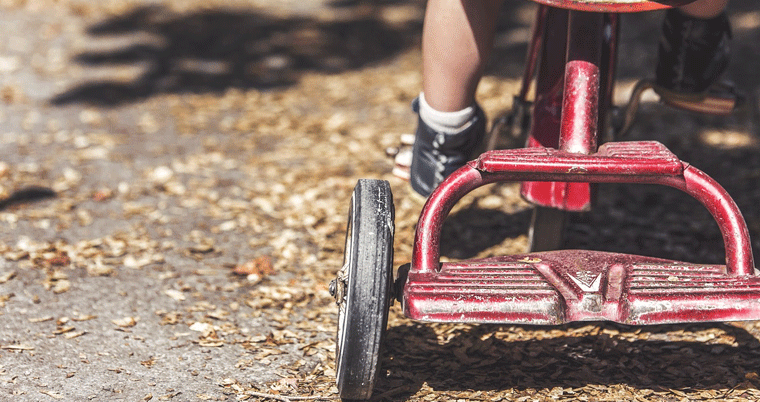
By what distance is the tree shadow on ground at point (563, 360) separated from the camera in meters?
1.95

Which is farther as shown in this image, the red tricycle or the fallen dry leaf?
the fallen dry leaf

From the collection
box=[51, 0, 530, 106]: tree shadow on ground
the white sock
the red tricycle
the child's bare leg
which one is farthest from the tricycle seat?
box=[51, 0, 530, 106]: tree shadow on ground

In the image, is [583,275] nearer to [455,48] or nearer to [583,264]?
[583,264]

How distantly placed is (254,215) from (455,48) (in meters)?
1.18

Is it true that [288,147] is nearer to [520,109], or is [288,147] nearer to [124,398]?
[520,109]

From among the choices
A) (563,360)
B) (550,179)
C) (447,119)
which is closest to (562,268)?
(550,179)

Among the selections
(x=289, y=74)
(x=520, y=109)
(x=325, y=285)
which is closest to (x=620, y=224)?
(x=520, y=109)

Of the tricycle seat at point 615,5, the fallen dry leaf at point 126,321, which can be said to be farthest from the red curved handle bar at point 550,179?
the fallen dry leaf at point 126,321

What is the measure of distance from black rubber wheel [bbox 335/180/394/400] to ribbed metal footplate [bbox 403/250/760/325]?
0.07 meters

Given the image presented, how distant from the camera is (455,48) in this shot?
2053 millimetres

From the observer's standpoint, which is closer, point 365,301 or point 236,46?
point 365,301

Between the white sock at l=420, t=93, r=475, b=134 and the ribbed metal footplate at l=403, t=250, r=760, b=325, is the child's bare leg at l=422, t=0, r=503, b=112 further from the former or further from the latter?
the ribbed metal footplate at l=403, t=250, r=760, b=325

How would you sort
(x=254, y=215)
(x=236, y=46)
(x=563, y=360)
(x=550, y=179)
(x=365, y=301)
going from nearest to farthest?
(x=365, y=301) < (x=550, y=179) < (x=563, y=360) < (x=254, y=215) < (x=236, y=46)

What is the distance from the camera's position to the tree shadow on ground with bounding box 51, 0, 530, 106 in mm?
4293
